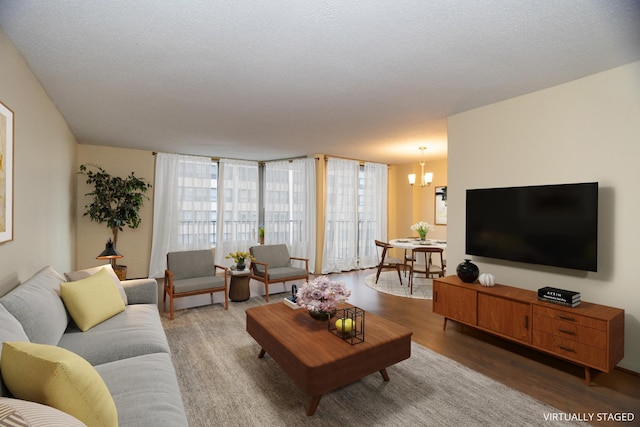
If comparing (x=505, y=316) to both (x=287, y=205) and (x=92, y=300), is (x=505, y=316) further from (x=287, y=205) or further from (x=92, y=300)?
(x=287, y=205)

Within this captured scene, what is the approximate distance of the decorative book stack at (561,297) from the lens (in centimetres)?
249

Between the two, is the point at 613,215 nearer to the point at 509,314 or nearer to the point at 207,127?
the point at 509,314

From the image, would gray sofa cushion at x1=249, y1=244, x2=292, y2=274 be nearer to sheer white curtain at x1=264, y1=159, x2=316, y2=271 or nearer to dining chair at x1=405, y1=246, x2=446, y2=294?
sheer white curtain at x1=264, y1=159, x2=316, y2=271

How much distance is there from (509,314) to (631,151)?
66.1 inches

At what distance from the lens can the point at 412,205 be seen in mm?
7227

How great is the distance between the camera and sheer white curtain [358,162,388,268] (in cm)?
706

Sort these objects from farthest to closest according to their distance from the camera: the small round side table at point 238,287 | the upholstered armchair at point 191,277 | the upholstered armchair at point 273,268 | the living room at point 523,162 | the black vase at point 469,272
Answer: the upholstered armchair at point 273,268, the small round side table at point 238,287, the upholstered armchair at point 191,277, the black vase at point 469,272, the living room at point 523,162

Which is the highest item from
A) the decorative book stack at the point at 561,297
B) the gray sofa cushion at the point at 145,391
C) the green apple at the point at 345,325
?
the decorative book stack at the point at 561,297

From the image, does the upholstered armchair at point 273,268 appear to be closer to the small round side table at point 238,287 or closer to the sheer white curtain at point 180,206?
the small round side table at point 238,287

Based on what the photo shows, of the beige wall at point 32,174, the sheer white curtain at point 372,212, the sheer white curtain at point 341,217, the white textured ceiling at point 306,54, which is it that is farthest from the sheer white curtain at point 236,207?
the beige wall at point 32,174

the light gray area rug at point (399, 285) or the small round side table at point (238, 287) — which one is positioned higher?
the small round side table at point (238, 287)

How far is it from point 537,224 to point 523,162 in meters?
0.66

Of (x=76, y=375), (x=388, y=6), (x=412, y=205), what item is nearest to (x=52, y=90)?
(x=76, y=375)

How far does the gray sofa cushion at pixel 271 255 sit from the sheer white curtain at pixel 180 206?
1908mm
